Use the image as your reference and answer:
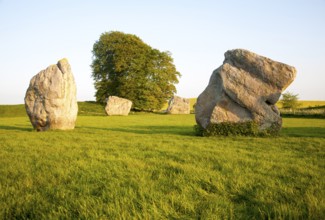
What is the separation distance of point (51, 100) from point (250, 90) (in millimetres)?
11340

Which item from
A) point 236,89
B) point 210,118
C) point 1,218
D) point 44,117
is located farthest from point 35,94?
point 1,218

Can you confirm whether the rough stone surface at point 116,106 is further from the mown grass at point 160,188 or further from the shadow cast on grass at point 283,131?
the mown grass at point 160,188

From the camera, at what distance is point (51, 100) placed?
1544 centimetres

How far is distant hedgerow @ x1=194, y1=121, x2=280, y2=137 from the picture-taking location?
41.0ft

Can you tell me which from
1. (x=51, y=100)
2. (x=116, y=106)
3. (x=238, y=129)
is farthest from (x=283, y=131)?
(x=116, y=106)

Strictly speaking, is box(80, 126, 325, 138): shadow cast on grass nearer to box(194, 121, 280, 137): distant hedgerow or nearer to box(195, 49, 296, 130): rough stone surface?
box(194, 121, 280, 137): distant hedgerow

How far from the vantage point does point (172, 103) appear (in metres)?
46.3

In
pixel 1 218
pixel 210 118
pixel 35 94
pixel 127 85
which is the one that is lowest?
pixel 1 218

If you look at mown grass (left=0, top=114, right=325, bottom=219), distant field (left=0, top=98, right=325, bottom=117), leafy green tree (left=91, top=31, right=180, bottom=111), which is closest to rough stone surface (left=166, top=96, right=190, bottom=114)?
leafy green tree (left=91, top=31, right=180, bottom=111)

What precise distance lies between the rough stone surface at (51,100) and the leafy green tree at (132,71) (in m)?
31.4

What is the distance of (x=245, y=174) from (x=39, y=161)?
4.82 meters

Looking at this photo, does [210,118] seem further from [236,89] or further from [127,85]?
[127,85]

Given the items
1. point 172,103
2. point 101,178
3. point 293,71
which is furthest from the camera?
point 172,103

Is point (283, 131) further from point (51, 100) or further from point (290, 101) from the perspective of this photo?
point (290, 101)
